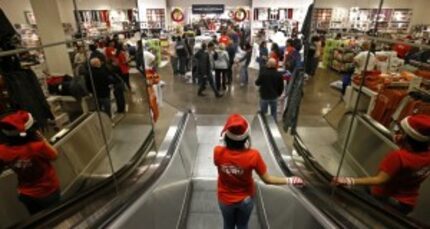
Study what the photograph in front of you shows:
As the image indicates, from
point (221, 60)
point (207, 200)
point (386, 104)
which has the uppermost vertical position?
point (386, 104)

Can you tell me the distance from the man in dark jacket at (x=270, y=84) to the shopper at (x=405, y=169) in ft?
11.7

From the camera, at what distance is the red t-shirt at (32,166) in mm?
2152

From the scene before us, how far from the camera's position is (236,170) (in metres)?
2.36

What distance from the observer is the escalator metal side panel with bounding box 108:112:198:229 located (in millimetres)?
2098

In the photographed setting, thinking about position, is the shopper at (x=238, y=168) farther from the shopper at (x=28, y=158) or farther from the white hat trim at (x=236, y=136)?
the shopper at (x=28, y=158)

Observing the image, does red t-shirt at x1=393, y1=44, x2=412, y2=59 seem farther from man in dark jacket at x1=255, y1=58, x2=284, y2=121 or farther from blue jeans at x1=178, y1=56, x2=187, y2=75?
blue jeans at x1=178, y1=56, x2=187, y2=75

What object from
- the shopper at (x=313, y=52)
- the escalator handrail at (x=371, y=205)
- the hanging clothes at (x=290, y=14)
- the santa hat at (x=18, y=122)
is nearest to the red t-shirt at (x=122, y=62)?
the santa hat at (x=18, y=122)

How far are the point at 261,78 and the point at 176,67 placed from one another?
260 inches

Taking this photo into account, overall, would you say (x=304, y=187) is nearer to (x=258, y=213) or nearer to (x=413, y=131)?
(x=413, y=131)

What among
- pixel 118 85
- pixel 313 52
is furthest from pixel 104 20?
pixel 313 52

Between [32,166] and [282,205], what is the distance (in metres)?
2.24

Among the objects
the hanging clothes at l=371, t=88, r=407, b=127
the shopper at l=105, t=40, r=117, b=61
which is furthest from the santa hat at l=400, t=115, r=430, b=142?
the shopper at l=105, t=40, r=117, b=61

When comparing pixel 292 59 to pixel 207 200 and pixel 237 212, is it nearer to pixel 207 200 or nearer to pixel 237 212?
pixel 207 200

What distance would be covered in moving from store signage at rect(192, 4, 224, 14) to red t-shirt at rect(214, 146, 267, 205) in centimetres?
1567
